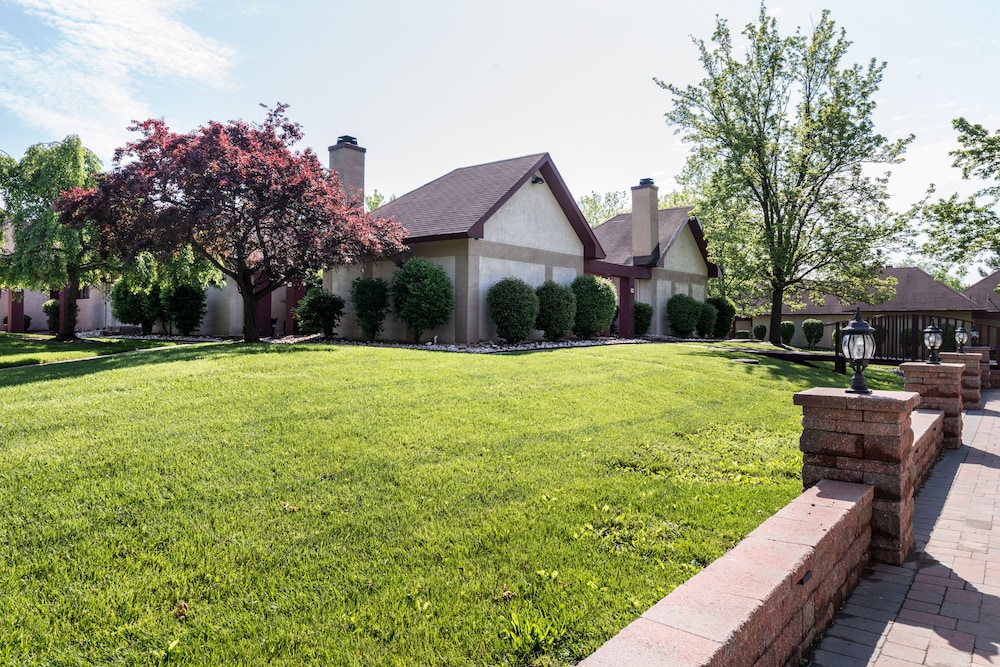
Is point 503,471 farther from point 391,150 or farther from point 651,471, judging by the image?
point 391,150

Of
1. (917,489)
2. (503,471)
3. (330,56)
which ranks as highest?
(330,56)

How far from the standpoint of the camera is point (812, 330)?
117 ft

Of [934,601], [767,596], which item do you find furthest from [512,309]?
[767,596]

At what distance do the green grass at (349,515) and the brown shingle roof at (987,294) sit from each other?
125ft

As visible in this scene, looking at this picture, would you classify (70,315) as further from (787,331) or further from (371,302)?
(787,331)

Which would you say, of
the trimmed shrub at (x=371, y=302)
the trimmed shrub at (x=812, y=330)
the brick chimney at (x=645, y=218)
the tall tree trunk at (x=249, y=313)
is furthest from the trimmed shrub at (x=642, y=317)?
the trimmed shrub at (x=812, y=330)

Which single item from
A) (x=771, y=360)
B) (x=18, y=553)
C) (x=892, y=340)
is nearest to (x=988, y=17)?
(x=771, y=360)

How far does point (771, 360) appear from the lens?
15508 millimetres

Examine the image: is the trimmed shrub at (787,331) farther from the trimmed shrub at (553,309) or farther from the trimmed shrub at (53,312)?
the trimmed shrub at (53,312)

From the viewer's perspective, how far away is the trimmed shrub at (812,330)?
35500mm

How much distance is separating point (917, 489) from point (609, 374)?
493 cm

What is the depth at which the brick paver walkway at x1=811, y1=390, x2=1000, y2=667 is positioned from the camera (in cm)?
282

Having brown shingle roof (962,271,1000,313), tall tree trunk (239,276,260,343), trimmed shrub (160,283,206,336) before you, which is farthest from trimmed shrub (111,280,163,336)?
brown shingle roof (962,271,1000,313)

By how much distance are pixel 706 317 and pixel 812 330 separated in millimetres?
13102
